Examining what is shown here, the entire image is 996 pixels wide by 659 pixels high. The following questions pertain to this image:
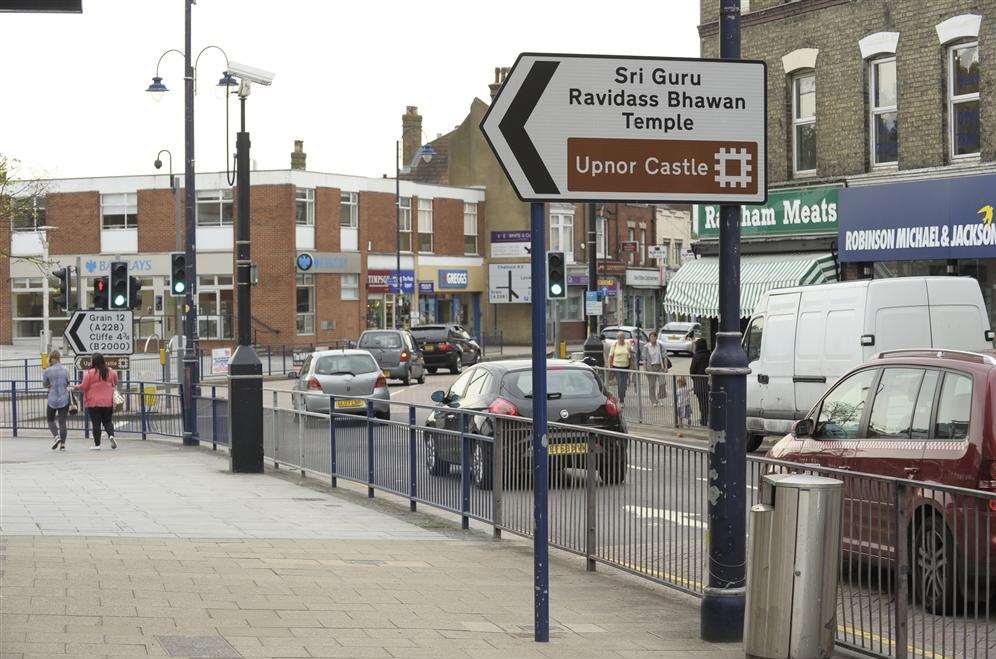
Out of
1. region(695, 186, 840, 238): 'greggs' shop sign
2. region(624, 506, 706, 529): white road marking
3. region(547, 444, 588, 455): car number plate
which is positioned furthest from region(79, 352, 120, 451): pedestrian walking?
region(624, 506, 706, 529): white road marking

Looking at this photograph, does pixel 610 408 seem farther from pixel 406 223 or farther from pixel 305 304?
pixel 406 223

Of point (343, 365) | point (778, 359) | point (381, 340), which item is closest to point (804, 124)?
point (778, 359)

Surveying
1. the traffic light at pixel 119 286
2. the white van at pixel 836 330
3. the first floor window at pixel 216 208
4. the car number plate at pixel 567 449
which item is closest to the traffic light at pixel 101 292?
the traffic light at pixel 119 286

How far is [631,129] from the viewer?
283 inches

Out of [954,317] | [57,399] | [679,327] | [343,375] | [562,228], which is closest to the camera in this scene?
[954,317]

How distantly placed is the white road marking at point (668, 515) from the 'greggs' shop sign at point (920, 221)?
15621 mm

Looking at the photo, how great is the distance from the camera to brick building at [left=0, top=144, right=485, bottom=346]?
6225 cm

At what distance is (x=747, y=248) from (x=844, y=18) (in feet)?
17.3

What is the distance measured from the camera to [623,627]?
27.2 ft

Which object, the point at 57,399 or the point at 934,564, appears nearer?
the point at 934,564

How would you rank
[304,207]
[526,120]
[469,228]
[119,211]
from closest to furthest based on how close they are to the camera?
[526,120], [304,207], [119,211], [469,228]

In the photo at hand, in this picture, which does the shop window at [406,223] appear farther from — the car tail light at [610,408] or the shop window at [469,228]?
the car tail light at [610,408]

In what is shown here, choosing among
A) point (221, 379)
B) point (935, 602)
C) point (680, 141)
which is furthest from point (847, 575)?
point (221, 379)

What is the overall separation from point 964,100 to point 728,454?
18.9m
